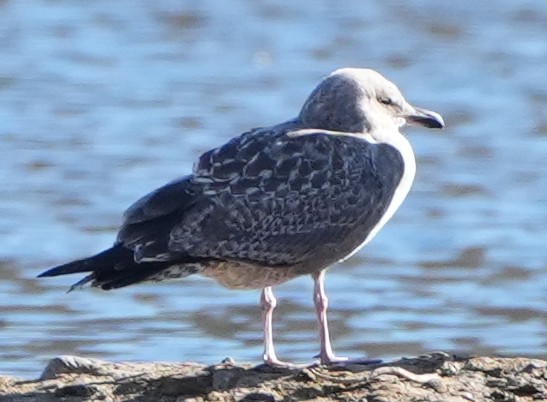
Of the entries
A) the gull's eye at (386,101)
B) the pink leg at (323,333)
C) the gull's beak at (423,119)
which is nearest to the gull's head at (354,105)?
the gull's eye at (386,101)

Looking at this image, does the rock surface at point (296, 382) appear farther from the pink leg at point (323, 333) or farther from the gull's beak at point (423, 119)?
the gull's beak at point (423, 119)

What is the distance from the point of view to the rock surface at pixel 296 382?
25.7ft

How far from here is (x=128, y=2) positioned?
71.6 feet

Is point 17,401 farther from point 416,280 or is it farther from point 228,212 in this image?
point 416,280

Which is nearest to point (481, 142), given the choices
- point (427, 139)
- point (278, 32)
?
point (427, 139)

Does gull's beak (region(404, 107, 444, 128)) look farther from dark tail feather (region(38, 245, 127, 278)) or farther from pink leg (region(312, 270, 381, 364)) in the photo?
dark tail feather (region(38, 245, 127, 278))

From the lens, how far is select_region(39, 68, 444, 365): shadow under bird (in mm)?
8406

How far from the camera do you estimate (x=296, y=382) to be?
8.02 metres

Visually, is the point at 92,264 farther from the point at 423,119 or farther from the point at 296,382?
the point at 423,119

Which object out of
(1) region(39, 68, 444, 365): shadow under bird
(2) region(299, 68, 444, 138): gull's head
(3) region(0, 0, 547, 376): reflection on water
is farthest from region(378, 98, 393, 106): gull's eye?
(3) region(0, 0, 547, 376): reflection on water

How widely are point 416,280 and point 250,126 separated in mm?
4161

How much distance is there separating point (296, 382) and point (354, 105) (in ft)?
4.71

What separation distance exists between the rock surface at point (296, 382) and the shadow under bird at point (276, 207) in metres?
0.32

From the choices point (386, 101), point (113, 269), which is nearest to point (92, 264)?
point (113, 269)
